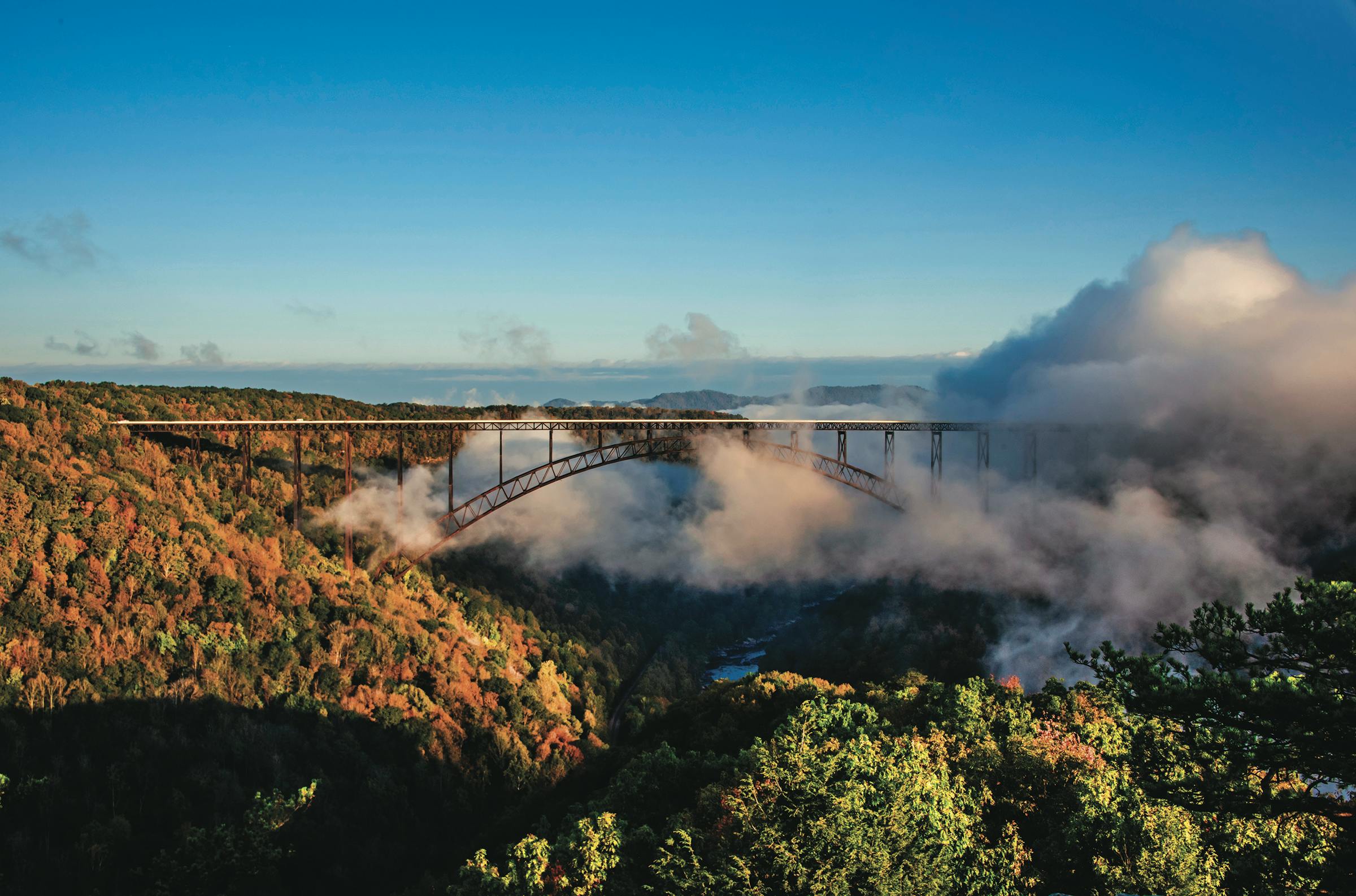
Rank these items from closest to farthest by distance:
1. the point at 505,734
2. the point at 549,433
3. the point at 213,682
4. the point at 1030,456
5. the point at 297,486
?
the point at 213,682 < the point at 505,734 < the point at 297,486 < the point at 549,433 < the point at 1030,456

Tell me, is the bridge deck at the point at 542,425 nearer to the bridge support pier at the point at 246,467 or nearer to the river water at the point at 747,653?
the bridge support pier at the point at 246,467

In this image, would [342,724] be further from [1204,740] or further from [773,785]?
[1204,740]

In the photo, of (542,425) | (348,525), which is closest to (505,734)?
(348,525)

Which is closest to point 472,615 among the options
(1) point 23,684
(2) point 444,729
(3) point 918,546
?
(2) point 444,729

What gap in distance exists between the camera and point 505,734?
45.7 m

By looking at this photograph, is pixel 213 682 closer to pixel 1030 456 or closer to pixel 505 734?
pixel 505 734

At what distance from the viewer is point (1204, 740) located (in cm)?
1509

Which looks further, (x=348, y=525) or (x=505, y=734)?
(x=348, y=525)

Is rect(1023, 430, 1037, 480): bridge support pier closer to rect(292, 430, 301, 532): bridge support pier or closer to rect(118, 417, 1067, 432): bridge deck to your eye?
rect(118, 417, 1067, 432): bridge deck

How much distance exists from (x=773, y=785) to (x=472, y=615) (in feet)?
142

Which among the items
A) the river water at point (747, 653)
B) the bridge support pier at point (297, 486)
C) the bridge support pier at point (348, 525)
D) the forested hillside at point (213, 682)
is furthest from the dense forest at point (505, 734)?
the river water at point (747, 653)

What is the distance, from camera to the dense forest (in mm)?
14680

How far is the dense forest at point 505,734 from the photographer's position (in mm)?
14680

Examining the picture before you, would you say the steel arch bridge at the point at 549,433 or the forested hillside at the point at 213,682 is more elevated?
the steel arch bridge at the point at 549,433
